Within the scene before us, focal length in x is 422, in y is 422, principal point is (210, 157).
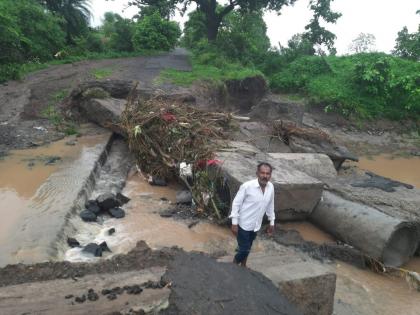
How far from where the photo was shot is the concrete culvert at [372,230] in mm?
6152

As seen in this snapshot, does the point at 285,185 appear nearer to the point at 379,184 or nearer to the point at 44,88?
the point at 379,184

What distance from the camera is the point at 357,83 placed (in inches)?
781

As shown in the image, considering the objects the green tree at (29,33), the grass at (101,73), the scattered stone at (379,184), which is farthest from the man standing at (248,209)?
the green tree at (29,33)

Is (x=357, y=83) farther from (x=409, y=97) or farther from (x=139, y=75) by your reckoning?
(x=139, y=75)

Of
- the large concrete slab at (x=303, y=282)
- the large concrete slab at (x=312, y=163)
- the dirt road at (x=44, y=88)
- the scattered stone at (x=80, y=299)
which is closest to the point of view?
the scattered stone at (x=80, y=299)

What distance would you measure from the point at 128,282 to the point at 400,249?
4541 millimetres

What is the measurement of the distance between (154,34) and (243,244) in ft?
81.6

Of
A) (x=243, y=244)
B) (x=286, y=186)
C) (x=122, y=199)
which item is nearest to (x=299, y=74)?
(x=286, y=186)

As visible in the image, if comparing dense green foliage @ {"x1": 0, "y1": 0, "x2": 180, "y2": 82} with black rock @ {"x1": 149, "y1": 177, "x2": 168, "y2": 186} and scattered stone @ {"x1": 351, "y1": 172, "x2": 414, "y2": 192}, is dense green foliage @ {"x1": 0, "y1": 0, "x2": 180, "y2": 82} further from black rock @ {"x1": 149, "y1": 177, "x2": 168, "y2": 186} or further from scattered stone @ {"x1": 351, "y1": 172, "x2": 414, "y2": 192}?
scattered stone @ {"x1": 351, "y1": 172, "x2": 414, "y2": 192}

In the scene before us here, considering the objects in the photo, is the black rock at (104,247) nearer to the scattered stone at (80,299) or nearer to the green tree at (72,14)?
the scattered stone at (80,299)

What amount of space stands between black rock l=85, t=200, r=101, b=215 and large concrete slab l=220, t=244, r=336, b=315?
10.8 ft

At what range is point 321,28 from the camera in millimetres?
27578

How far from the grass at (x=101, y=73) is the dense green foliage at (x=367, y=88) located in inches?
336

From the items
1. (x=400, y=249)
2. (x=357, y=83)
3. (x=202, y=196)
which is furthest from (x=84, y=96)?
(x=357, y=83)
